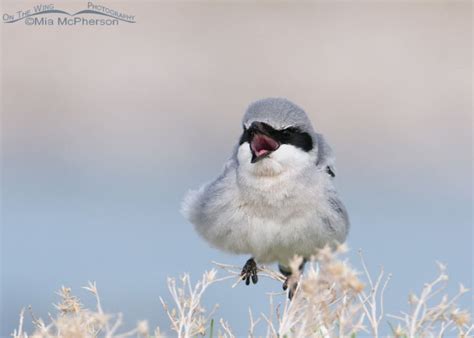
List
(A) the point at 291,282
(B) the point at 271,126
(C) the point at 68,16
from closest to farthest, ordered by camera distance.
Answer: (A) the point at 291,282 < (B) the point at 271,126 < (C) the point at 68,16

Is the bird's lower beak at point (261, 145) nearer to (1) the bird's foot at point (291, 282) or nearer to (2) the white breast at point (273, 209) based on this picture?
(2) the white breast at point (273, 209)

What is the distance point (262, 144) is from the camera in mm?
3625

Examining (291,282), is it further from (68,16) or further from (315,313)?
(68,16)

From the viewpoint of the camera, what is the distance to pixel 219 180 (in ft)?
12.8

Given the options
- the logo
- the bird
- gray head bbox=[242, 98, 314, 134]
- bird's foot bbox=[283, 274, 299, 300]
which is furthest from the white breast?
the logo

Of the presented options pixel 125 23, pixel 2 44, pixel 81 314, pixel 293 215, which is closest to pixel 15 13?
pixel 2 44

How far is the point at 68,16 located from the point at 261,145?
15.4 feet

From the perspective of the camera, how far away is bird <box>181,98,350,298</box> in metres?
3.62

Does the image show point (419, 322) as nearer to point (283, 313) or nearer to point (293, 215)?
point (283, 313)

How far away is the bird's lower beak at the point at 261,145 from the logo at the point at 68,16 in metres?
4.07

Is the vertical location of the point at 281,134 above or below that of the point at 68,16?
below

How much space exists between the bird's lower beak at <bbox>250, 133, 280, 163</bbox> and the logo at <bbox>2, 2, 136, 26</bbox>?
4066 millimetres

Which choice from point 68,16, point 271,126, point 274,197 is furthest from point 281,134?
point 68,16

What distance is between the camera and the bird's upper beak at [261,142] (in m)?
3.58
